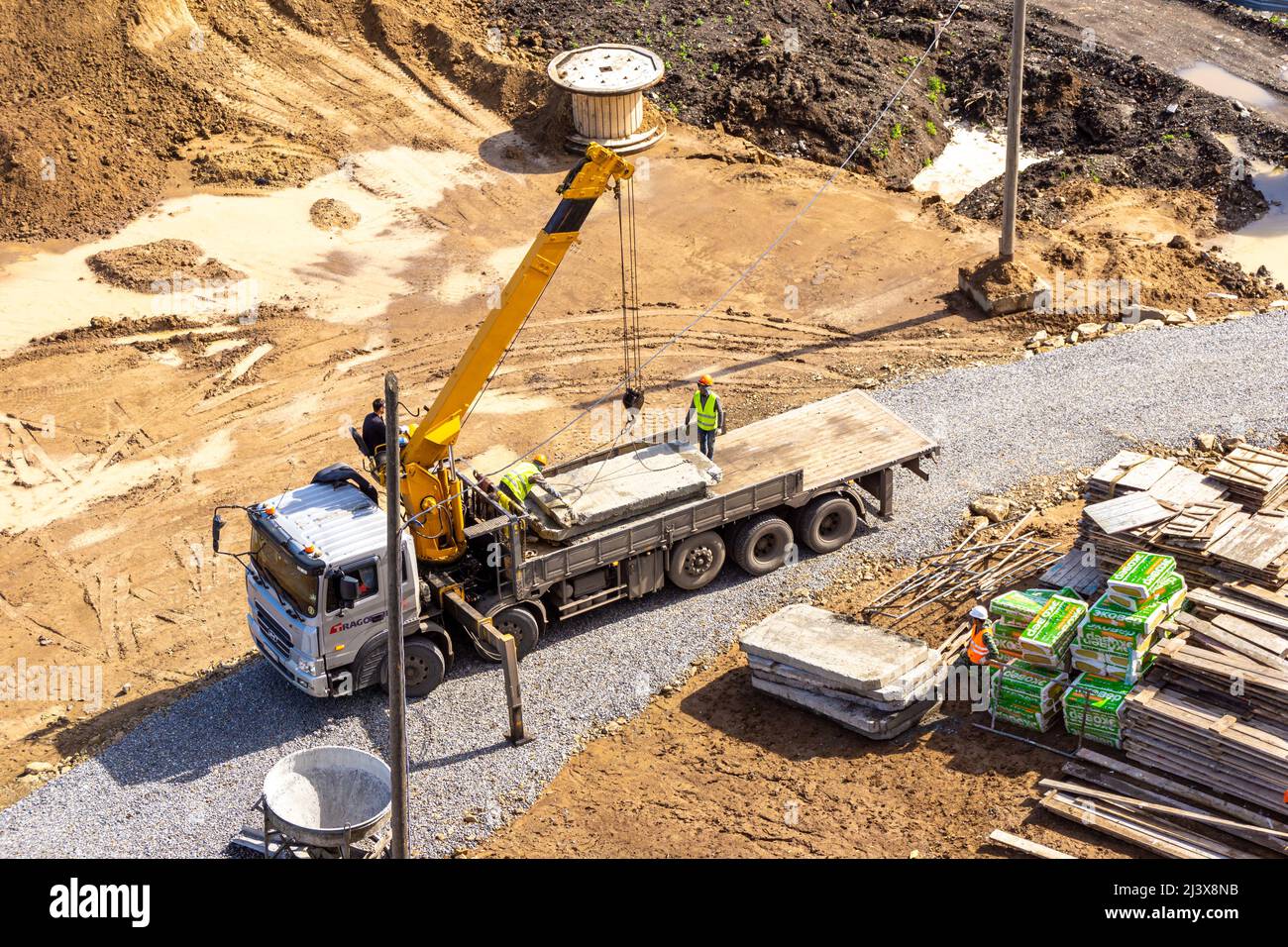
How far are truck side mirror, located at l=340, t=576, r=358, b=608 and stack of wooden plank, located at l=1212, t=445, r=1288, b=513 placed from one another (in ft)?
38.8

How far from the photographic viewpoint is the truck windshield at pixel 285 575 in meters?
17.3

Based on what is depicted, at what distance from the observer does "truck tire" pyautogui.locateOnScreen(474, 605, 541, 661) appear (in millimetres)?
18844

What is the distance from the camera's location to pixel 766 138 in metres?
36.3

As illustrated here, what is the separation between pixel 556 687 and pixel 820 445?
5930 millimetres

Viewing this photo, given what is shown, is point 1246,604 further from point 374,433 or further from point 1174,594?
point 374,433

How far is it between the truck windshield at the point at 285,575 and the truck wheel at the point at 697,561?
17.3ft

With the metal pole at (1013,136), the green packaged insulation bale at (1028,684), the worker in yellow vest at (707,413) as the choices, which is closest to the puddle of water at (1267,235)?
the metal pole at (1013,136)

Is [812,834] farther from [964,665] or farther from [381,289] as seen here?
[381,289]

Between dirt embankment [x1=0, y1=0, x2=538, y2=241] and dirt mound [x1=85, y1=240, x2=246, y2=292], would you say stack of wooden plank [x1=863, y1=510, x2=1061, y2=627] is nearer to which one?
dirt mound [x1=85, y1=240, x2=246, y2=292]

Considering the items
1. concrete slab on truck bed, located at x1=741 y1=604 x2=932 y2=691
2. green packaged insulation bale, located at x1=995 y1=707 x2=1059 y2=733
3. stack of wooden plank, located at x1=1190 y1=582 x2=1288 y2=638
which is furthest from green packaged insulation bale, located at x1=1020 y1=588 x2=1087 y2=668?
stack of wooden plank, located at x1=1190 y1=582 x2=1288 y2=638

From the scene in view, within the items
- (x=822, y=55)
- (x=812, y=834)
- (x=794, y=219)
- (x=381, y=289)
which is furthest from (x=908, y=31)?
(x=812, y=834)

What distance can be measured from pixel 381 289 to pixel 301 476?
7.14 m

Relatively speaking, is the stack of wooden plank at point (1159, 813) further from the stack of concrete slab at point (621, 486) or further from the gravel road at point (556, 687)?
the stack of concrete slab at point (621, 486)

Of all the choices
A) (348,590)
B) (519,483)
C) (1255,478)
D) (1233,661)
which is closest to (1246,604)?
(1233,661)
